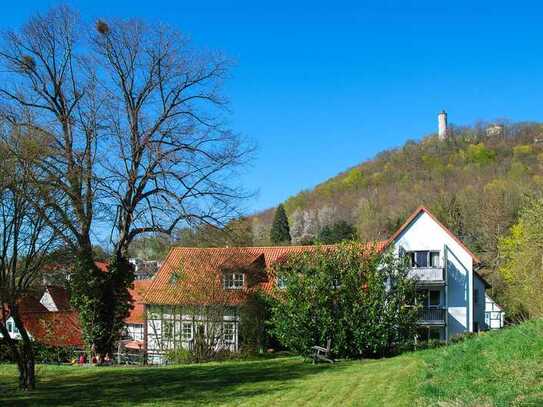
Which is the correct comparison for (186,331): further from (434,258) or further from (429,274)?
(434,258)

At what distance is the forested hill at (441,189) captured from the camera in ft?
234

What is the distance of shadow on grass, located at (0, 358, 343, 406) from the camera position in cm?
1458

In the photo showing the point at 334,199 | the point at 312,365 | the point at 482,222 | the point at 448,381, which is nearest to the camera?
the point at 448,381

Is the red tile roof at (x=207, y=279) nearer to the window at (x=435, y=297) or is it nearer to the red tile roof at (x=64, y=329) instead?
the red tile roof at (x=64, y=329)

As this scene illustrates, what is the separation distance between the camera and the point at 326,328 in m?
23.9

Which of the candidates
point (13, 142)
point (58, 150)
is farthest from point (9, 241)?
point (58, 150)

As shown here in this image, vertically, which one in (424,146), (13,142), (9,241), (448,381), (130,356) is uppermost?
(424,146)

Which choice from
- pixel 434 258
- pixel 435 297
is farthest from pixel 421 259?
pixel 435 297

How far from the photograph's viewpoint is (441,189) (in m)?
87.7

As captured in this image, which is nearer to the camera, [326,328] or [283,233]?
[326,328]

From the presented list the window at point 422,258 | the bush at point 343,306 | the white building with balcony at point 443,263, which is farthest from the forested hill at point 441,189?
the bush at point 343,306

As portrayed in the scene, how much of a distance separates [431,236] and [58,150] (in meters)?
25.9

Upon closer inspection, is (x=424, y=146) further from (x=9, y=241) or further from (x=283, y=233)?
(x=9, y=241)

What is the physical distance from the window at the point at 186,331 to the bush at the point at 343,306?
503cm
